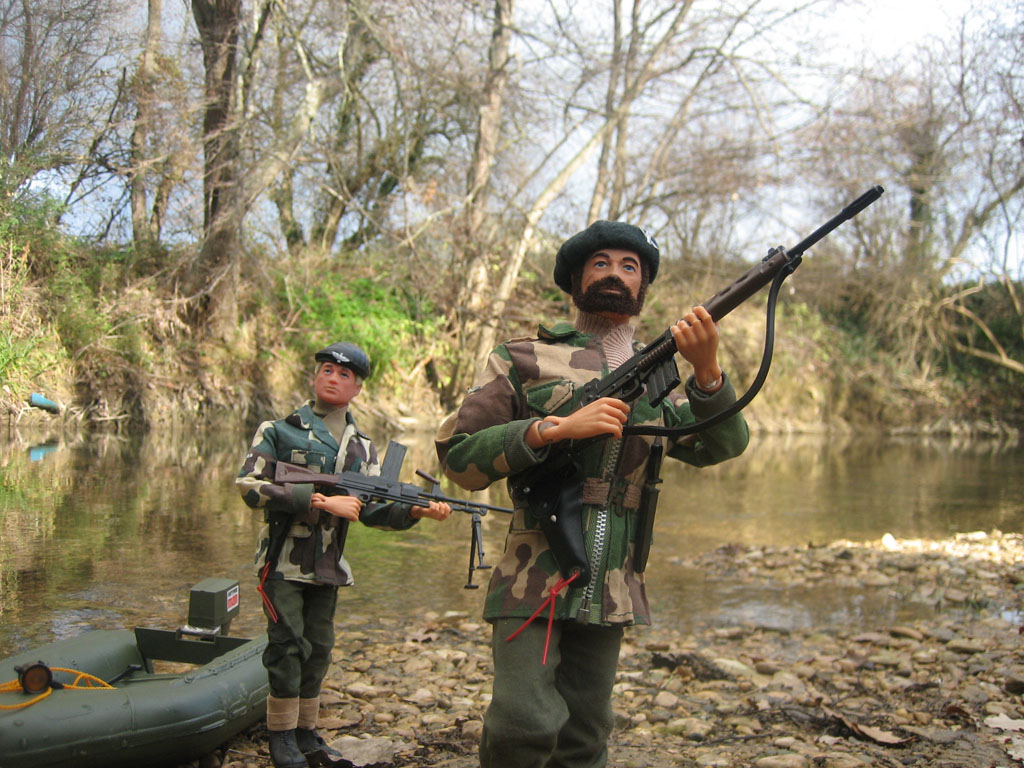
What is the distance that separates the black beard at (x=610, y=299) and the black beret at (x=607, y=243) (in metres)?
0.11

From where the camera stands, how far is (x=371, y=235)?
1825 cm

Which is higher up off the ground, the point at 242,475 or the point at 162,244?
the point at 162,244

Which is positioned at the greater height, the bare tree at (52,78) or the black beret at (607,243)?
the bare tree at (52,78)

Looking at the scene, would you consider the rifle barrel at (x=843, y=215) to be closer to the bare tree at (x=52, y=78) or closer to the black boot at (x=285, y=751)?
the black boot at (x=285, y=751)

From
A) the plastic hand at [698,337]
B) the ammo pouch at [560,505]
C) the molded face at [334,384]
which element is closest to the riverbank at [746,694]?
the ammo pouch at [560,505]

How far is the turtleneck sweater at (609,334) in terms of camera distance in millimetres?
3256

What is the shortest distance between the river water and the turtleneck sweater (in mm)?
3295

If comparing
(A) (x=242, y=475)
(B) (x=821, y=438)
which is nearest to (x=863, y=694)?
(A) (x=242, y=475)

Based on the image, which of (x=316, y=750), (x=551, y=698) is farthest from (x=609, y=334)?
(x=316, y=750)

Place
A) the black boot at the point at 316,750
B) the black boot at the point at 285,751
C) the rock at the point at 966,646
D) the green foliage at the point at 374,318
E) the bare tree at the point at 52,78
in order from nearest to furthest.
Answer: the black boot at the point at 285,751, the black boot at the point at 316,750, the rock at the point at 966,646, the bare tree at the point at 52,78, the green foliage at the point at 374,318

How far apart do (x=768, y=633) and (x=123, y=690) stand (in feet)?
14.6

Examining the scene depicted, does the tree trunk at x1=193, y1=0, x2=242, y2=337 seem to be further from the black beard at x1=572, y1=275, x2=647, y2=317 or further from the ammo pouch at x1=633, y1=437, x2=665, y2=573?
the ammo pouch at x1=633, y1=437, x2=665, y2=573

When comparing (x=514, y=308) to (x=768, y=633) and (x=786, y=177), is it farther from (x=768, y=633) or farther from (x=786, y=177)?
(x=768, y=633)

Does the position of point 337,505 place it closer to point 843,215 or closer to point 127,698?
point 127,698
